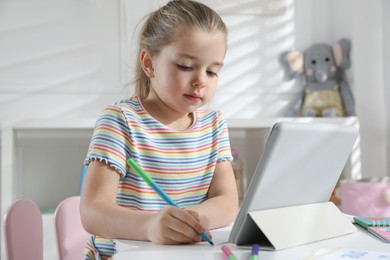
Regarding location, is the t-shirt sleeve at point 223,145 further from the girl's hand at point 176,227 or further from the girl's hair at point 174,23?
the girl's hand at point 176,227

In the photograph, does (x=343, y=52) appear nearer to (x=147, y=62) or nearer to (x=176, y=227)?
(x=147, y=62)

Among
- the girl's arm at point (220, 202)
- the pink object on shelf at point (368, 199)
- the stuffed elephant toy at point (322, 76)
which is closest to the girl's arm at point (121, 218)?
the girl's arm at point (220, 202)

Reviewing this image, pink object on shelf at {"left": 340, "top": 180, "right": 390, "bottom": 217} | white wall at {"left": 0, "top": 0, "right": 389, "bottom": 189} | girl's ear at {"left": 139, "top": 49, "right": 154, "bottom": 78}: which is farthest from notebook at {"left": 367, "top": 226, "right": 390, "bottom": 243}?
white wall at {"left": 0, "top": 0, "right": 389, "bottom": 189}

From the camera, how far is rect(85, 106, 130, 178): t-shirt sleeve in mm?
899

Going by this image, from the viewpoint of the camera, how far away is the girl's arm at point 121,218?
2.28ft

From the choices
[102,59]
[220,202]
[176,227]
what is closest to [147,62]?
[220,202]

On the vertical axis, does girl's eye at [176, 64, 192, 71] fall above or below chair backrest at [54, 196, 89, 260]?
above

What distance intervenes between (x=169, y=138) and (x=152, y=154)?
4 centimetres

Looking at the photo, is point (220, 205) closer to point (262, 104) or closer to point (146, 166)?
Result: point (146, 166)

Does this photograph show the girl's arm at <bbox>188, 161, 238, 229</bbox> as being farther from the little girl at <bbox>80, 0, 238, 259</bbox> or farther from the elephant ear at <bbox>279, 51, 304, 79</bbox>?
the elephant ear at <bbox>279, 51, 304, 79</bbox>

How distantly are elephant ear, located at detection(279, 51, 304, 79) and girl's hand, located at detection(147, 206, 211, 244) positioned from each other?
6.29 ft

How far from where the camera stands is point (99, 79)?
2.41 meters

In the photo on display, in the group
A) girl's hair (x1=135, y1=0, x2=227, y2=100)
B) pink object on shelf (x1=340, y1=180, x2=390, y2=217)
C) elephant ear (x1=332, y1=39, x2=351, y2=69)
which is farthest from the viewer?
elephant ear (x1=332, y1=39, x2=351, y2=69)

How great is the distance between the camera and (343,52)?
2475 mm
